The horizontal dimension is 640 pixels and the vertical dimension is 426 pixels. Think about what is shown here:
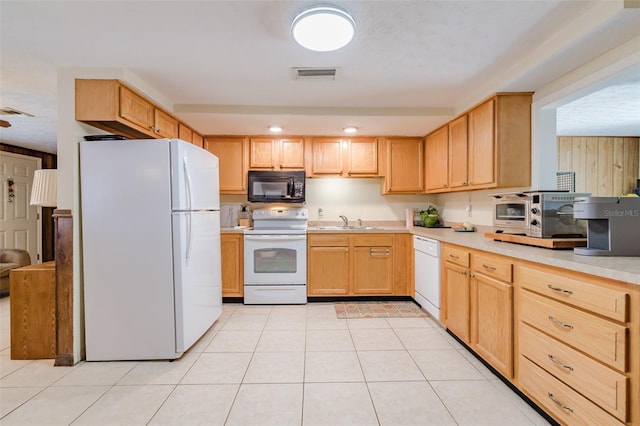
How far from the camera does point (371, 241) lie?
11.7 feet

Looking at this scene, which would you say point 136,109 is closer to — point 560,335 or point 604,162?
point 560,335

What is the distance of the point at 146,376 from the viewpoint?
2021mm

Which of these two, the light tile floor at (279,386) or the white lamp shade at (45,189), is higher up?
the white lamp shade at (45,189)

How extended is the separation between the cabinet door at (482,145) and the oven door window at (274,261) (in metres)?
2.14

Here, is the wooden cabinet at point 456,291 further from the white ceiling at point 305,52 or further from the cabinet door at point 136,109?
the cabinet door at point 136,109

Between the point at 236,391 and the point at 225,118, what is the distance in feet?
8.38

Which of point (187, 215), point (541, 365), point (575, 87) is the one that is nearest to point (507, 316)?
point (541, 365)

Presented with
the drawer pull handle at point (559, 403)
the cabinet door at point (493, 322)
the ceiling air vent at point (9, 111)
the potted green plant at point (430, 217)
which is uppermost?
the ceiling air vent at point (9, 111)

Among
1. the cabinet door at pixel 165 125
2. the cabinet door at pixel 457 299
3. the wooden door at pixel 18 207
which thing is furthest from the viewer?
the wooden door at pixel 18 207

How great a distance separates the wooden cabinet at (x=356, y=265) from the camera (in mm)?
3574

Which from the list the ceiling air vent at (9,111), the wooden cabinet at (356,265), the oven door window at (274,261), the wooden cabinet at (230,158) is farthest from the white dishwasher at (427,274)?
the ceiling air vent at (9,111)

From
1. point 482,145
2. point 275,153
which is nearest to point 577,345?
point 482,145

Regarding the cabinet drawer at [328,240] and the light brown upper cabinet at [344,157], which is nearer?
the cabinet drawer at [328,240]

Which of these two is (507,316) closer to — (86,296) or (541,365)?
(541,365)
